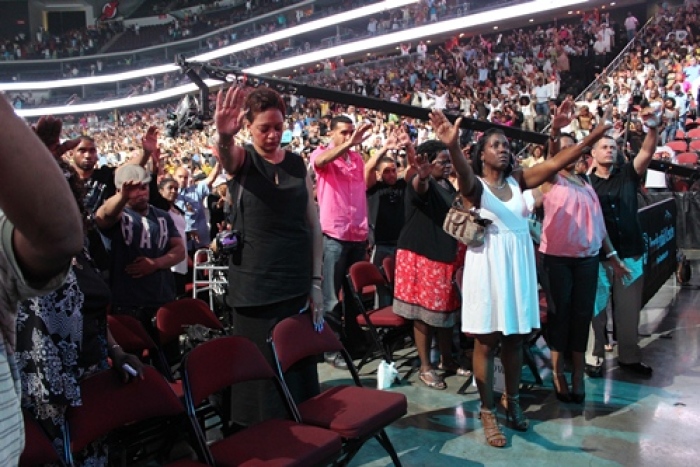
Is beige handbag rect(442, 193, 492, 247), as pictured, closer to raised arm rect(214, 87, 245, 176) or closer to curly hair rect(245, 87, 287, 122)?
curly hair rect(245, 87, 287, 122)

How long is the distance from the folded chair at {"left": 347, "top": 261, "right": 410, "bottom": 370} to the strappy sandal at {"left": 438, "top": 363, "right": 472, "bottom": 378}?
34 centimetres

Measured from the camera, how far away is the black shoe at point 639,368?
4.25 m

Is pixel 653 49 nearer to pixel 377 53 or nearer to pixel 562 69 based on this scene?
pixel 562 69

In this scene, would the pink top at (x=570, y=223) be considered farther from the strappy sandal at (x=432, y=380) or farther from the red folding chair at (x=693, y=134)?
the red folding chair at (x=693, y=134)

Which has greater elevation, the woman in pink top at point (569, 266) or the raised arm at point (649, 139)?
the raised arm at point (649, 139)

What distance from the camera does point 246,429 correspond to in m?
2.44

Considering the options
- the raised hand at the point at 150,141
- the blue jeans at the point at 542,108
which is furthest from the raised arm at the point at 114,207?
the blue jeans at the point at 542,108

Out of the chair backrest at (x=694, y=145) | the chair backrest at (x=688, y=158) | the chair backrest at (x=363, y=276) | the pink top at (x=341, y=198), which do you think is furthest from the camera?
the chair backrest at (x=694, y=145)

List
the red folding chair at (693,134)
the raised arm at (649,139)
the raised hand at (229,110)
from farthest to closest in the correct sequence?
the red folding chair at (693,134)
the raised arm at (649,139)
the raised hand at (229,110)

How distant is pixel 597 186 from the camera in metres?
4.32

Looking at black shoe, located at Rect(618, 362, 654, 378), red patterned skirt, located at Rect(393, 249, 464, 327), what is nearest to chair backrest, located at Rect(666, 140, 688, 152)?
black shoe, located at Rect(618, 362, 654, 378)

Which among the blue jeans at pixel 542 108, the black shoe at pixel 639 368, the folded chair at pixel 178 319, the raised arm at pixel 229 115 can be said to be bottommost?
the black shoe at pixel 639 368

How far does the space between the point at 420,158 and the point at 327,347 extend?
59.1 inches

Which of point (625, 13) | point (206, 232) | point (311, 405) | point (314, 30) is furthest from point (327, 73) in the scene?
point (311, 405)
